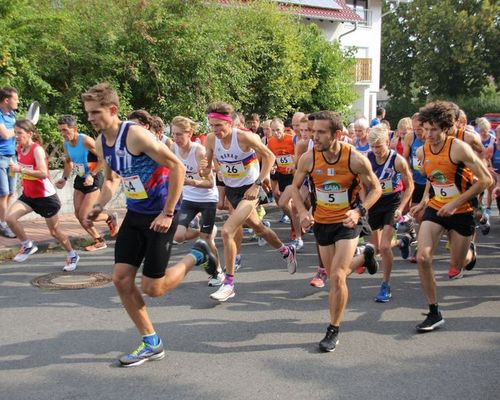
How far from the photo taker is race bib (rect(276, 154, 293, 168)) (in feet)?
31.4

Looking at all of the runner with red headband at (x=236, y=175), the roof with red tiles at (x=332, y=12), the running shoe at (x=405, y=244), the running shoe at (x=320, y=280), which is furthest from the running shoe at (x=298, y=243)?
the roof with red tiles at (x=332, y=12)

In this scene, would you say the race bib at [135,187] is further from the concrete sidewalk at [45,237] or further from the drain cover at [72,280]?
the concrete sidewalk at [45,237]

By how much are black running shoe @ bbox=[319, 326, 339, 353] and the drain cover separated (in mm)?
2910

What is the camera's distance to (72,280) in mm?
6699

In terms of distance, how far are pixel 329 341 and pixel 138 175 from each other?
6.22ft

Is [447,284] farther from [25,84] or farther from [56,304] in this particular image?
Result: [25,84]

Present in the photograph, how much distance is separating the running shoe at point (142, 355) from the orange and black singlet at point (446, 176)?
2.71 metres

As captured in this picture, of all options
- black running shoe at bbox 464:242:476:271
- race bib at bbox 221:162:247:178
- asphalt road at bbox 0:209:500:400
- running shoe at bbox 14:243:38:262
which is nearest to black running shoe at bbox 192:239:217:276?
asphalt road at bbox 0:209:500:400

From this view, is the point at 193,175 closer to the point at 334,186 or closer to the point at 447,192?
the point at 334,186

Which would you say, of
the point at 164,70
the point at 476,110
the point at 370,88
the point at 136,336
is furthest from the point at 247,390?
the point at 476,110


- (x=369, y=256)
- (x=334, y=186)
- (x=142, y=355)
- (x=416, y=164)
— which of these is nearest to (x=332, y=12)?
(x=416, y=164)

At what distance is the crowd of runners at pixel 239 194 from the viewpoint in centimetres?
427

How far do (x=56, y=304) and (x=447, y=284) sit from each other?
4.12 meters

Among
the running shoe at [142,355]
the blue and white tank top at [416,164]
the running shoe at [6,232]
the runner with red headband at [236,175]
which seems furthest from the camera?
the running shoe at [6,232]
